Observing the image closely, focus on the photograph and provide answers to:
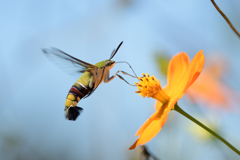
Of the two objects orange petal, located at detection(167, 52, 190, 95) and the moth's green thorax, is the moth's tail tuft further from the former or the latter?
orange petal, located at detection(167, 52, 190, 95)

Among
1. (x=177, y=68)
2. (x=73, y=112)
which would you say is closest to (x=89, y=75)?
(x=73, y=112)

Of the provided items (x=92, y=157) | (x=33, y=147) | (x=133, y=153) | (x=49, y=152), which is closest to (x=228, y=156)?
(x=133, y=153)

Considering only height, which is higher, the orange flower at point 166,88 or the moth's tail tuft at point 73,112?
the orange flower at point 166,88

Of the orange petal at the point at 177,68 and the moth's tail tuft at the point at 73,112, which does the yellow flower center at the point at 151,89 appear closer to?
the orange petal at the point at 177,68

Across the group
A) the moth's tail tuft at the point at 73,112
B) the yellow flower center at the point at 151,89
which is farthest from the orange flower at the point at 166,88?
the moth's tail tuft at the point at 73,112

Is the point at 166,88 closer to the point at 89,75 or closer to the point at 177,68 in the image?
the point at 177,68

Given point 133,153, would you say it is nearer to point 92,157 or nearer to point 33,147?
point 92,157

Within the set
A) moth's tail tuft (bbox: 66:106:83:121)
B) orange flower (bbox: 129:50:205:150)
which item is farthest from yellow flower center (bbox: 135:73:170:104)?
moth's tail tuft (bbox: 66:106:83:121)

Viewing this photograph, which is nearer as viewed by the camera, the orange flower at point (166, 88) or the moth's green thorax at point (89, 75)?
the orange flower at point (166, 88)
